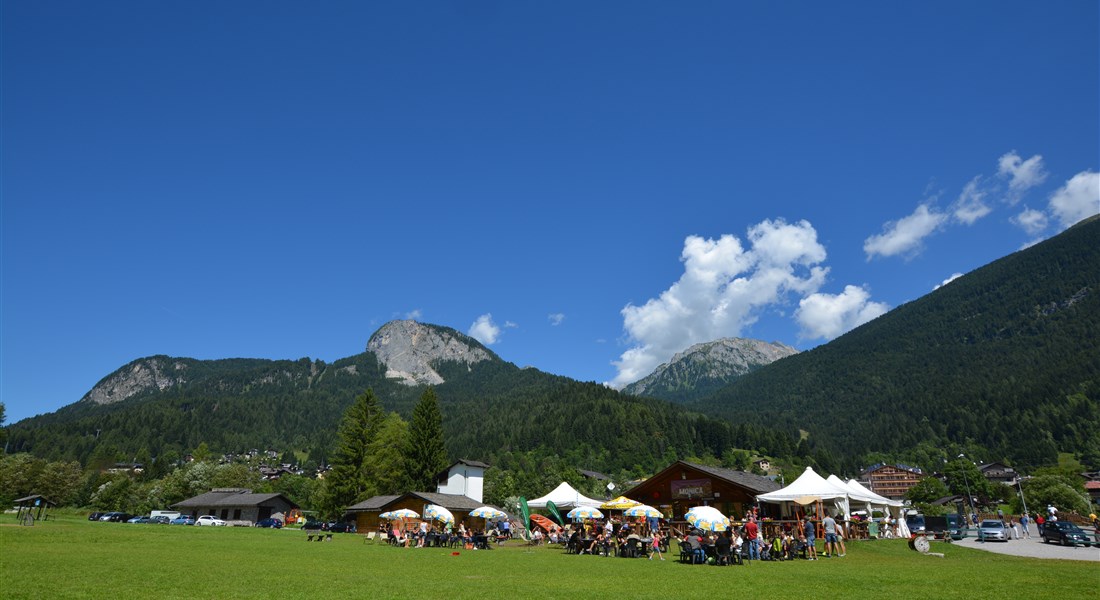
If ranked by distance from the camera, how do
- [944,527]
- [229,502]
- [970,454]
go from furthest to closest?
[970,454] < [229,502] < [944,527]

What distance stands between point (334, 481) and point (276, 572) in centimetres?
5223

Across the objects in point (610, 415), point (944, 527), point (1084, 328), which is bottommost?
point (944, 527)

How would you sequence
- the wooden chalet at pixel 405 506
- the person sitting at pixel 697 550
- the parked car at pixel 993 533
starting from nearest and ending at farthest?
the person sitting at pixel 697 550 → the parked car at pixel 993 533 → the wooden chalet at pixel 405 506

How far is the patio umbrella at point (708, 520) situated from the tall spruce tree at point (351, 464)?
48.1m

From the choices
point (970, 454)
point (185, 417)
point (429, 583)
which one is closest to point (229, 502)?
point (429, 583)

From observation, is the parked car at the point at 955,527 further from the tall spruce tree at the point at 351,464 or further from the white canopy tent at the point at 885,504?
the tall spruce tree at the point at 351,464

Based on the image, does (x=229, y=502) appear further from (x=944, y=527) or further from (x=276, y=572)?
(x=944, y=527)

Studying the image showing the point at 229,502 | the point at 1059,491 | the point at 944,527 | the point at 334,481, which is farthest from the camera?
the point at 1059,491

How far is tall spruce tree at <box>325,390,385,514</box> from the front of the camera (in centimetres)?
6341

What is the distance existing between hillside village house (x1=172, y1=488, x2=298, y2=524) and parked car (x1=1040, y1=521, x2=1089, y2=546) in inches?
3011

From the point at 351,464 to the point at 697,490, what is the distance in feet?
136

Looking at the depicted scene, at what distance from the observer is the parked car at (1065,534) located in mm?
29844

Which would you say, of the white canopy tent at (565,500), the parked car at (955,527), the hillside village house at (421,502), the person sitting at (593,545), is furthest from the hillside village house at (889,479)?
the person sitting at (593,545)

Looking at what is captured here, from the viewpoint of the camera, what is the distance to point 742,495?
1515 inches
